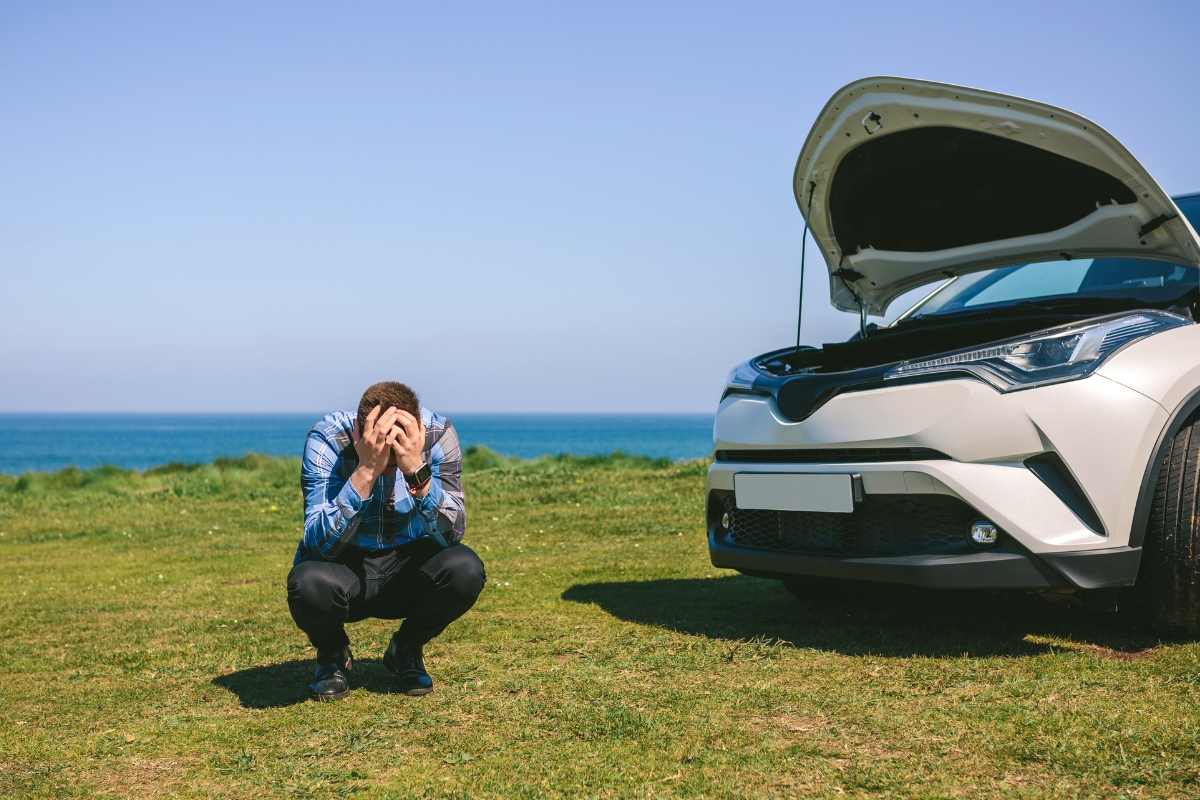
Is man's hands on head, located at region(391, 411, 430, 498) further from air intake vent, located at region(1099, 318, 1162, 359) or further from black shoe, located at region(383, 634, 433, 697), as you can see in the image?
air intake vent, located at region(1099, 318, 1162, 359)

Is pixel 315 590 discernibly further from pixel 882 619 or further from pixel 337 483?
pixel 882 619

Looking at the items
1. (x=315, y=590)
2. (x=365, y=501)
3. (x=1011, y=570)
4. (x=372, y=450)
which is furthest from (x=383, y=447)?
(x=1011, y=570)

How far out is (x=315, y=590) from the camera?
3705 mm

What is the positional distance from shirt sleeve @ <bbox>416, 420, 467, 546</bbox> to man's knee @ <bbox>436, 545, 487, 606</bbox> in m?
0.07

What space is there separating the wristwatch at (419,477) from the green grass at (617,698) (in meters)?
0.82

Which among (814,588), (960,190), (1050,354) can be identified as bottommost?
(814,588)

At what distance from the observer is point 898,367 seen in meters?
3.98

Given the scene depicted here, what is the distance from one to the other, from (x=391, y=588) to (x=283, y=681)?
2.40 ft

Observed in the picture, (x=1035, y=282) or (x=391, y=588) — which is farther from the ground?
(x=1035, y=282)

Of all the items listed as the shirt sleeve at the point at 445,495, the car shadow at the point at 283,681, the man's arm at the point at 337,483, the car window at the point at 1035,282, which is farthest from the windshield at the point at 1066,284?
the car shadow at the point at 283,681

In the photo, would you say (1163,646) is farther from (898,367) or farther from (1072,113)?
(1072,113)

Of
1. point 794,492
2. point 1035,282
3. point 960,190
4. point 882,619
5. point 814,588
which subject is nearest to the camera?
point 794,492

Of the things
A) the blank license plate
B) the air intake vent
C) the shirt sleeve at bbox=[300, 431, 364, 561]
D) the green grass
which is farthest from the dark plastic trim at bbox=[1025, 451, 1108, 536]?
the shirt sleeve at bbox=[300, 431, 364, 561]

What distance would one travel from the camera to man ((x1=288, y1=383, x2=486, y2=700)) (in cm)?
370
